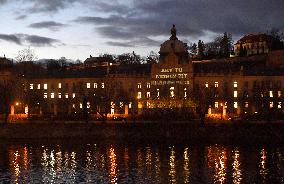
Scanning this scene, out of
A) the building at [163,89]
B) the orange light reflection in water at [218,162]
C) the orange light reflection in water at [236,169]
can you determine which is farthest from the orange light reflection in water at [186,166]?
the building at [163,89]

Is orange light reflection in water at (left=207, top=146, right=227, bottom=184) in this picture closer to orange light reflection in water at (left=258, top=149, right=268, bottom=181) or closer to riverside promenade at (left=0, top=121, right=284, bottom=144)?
orange light reflection in water at (left=258, top=149, right=268, bottom=181)

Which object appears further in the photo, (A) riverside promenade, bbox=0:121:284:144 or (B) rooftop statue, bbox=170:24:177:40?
(B) rooftop statue, bbox=170:24:177:40

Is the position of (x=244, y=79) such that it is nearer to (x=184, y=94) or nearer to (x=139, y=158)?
(x=184, y=94)

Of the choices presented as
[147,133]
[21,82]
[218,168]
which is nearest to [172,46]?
[21,82]

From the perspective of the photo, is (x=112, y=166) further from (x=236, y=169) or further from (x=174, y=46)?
(x=174, y=46)

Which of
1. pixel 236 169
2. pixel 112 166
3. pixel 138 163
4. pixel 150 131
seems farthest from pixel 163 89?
pixel 236 169

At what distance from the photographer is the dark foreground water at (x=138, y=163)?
230 ft

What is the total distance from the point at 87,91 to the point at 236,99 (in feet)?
123

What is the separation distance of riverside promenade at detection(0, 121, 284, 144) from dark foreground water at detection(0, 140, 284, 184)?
715 cm

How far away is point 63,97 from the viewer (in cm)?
16775

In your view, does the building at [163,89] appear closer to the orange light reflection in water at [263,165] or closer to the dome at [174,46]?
the dome at [174,46]

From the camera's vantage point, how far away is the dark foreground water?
70.2 m

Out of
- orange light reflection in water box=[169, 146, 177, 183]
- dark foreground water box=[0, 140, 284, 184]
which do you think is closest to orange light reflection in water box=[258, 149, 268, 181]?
dark foreground water box=[0, 140, 284, 184]

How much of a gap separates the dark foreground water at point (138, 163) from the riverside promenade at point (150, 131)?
7.15m
